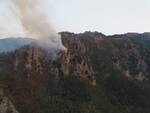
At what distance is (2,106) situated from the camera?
190375 millimetres

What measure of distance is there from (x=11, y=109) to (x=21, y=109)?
9.28m

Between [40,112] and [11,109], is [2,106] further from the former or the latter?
[40,112]

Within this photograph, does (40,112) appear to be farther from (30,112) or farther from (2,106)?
(2,106)

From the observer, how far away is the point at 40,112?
655 ft

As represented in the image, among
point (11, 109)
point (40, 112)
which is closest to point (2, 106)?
point (11, 109)

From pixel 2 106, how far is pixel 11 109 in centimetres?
385

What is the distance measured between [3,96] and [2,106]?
8.45m

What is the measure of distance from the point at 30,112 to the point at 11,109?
10624 mm

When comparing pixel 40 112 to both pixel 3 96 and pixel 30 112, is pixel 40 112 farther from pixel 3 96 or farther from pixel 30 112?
pixel 3 96

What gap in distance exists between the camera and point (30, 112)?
198 metres

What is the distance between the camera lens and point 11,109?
18962 cm

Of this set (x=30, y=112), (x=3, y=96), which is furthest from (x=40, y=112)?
(x=3, y=96)

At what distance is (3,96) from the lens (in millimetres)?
198125
